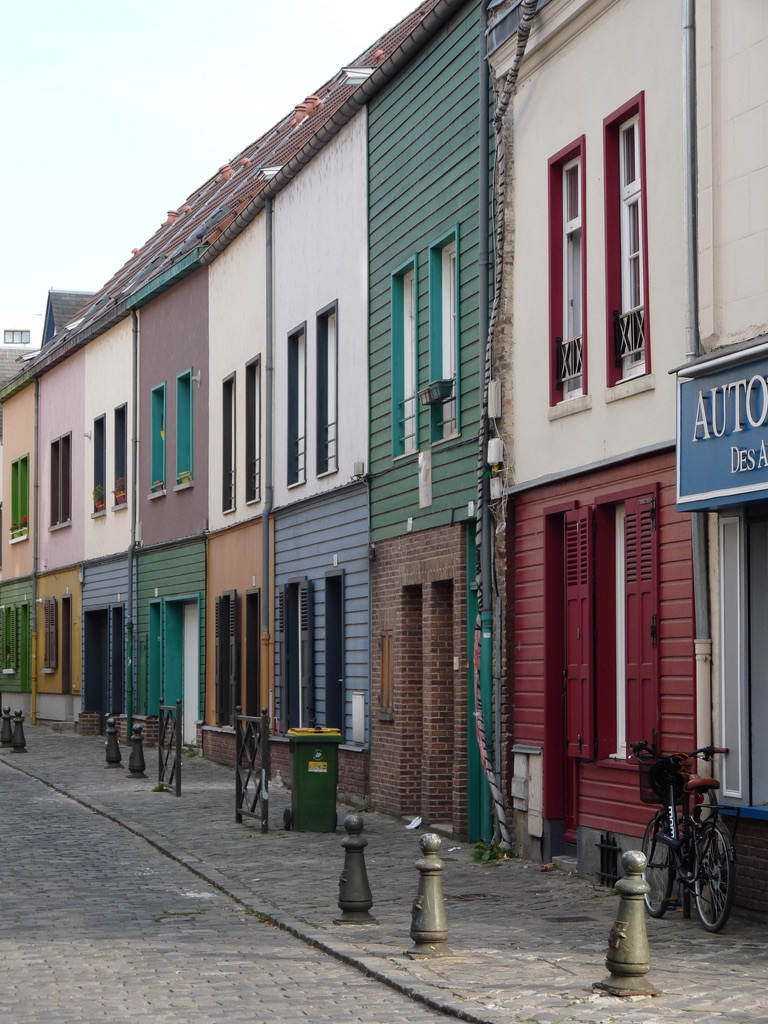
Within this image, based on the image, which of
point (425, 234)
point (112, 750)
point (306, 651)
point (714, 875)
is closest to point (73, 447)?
A: point (112, 750)

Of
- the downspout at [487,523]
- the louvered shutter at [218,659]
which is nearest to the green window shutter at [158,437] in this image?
the louvered shutter at [218,659]

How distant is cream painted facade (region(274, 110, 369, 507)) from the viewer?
19078 mm

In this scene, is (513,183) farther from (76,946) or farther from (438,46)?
(76,946)

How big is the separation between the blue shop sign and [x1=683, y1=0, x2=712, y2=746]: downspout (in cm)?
31

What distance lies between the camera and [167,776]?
21.5 metres

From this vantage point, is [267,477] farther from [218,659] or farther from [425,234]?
[425,234]

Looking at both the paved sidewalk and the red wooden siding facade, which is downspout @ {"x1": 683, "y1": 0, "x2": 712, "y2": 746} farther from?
the paved sidewalk

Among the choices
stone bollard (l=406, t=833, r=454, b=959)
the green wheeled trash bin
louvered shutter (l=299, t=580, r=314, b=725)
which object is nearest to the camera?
stone bollard (l=406, t=833, r=454, b=959)

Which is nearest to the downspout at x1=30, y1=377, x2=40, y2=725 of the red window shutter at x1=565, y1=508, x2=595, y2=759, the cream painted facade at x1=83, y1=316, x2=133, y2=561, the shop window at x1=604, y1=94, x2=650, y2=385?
the cream painted facade at x1=83, y1=316, x2=133, y2=561

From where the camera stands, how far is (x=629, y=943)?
322 inches

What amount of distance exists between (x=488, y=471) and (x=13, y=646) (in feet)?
92.8

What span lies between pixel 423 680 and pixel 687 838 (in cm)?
659

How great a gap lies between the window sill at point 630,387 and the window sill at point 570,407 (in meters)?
0.35

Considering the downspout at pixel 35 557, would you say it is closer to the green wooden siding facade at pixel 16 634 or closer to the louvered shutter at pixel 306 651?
the green wooden siding facade at pixel 16 634
